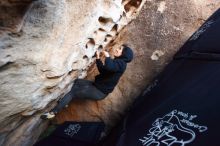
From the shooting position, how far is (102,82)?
7.25 ft

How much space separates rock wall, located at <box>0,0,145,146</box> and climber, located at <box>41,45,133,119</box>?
0.07 metres

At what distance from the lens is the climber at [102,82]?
2.03 metres

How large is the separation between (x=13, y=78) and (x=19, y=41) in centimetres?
20

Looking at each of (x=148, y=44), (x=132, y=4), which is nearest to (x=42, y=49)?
(x=132, y=4)

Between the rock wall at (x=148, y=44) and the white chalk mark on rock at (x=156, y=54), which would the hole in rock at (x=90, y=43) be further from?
the white chalk mark on rock at (x=156, y=54)

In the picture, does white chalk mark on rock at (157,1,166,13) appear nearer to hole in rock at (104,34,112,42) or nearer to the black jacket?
the black jacket

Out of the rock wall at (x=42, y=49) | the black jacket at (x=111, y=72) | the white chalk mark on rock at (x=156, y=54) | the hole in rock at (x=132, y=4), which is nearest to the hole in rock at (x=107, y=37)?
the rock wall at (x=42, y=49)

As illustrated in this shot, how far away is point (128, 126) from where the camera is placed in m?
2.12

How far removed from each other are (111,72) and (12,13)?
995mm

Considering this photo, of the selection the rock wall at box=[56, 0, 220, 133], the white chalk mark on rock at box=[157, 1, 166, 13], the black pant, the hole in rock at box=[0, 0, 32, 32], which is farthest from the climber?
the hole in rock at box=[0, 0, 32, 32]

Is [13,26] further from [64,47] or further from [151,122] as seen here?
[151,122]

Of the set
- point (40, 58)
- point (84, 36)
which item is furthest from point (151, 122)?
point (40, 58)

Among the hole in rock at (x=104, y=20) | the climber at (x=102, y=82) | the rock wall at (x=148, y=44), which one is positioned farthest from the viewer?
the rock wall at (x=148, y=44)

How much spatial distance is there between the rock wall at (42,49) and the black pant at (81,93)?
6cm
